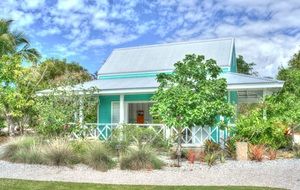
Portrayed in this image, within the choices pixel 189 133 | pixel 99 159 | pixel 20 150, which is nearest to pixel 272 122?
pixel 189 133

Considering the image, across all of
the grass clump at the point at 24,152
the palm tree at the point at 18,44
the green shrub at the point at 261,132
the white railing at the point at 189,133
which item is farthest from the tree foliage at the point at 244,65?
the grass clump at the point at 24,152

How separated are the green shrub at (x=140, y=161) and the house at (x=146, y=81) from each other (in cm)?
503

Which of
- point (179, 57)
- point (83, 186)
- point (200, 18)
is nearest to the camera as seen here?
point (83, 186)

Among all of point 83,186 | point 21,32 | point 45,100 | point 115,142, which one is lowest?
point 83,186

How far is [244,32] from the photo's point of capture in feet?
87.4

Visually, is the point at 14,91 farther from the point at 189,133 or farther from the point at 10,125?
the point at 189,133

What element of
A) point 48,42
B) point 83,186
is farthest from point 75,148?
point 48,42

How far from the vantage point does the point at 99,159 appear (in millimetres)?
12938

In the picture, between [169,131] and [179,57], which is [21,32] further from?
[169,131]

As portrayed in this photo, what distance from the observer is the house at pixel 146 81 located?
1934 cm

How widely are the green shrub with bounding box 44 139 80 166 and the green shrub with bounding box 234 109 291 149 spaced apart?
19.7 feet

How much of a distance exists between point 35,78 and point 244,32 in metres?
13.1

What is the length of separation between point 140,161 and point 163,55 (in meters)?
13.9

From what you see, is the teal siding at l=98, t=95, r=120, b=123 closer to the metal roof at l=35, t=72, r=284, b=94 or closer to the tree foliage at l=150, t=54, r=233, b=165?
the metal roof at l=35, t=72, r=284, b=94
